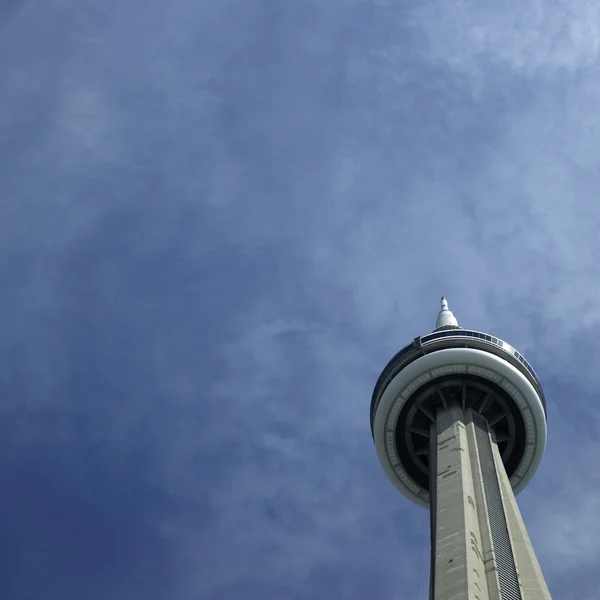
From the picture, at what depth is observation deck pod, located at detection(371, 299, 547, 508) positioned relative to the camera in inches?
2329

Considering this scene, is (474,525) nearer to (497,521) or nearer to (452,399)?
(497,521)

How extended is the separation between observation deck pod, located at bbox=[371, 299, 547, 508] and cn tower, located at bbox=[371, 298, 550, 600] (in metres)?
0.07

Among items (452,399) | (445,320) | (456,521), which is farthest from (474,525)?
(445,320)

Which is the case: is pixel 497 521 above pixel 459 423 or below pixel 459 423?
below

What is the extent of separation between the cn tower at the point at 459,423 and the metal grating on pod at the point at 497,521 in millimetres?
94

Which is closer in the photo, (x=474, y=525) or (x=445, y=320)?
(x=474, y=525)

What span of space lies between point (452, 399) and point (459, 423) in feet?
12.5

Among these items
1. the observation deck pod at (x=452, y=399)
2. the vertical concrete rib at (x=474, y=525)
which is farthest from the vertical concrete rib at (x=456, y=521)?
the observation deck pod at (x=452, y=399)

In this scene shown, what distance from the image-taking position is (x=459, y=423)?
5612cm

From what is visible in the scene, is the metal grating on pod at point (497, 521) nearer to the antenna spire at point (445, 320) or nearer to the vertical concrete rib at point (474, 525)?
the vertical concrete rib at point (474, 525)

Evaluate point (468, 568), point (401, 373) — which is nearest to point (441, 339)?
point (401, 373)

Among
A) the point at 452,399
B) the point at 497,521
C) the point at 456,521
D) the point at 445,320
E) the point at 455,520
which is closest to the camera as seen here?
the point at 456,521

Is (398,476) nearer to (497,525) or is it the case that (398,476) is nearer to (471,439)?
(471,439)

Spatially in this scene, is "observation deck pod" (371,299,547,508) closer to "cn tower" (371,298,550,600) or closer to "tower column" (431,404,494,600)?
"cn tower" (371,298,550,600)
